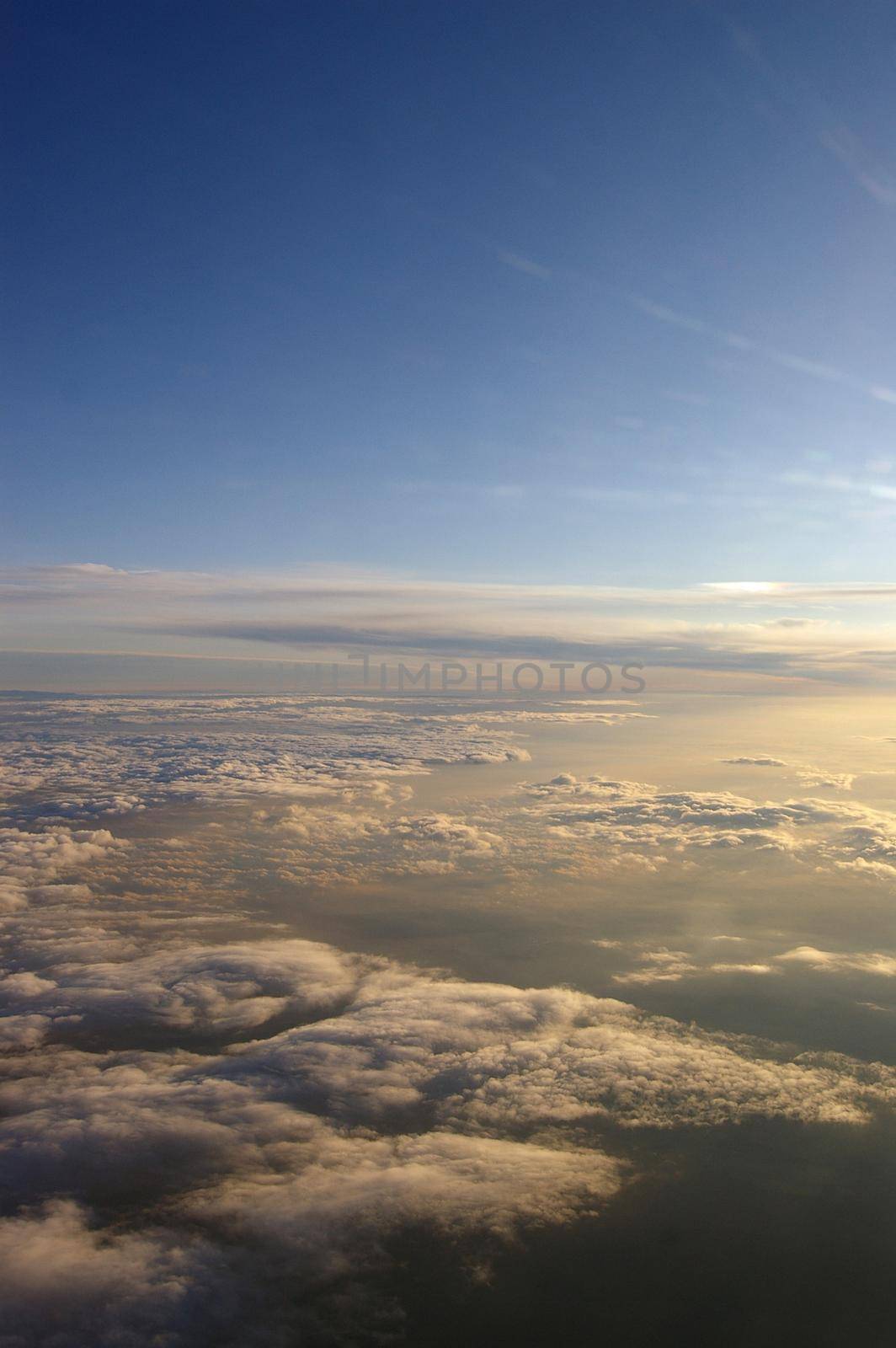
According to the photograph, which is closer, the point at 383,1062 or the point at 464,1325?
the point at 464,1325

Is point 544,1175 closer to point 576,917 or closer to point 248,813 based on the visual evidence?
point 576,917

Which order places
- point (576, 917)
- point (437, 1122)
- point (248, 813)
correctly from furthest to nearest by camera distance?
1. point (248, 813)
2. point (576, 917)
3. point (437, 1122)

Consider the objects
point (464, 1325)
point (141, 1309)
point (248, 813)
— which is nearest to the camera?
point (141, 1309)

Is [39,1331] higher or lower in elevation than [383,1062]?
higher

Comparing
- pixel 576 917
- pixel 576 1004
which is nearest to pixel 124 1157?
pixel 576 1004

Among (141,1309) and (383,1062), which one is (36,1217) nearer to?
(141,1309)

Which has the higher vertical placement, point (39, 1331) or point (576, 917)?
point (39, 1331)

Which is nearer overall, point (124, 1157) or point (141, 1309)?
point (141, 1309)

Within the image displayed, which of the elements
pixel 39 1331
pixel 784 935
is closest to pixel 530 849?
pixel 784 935

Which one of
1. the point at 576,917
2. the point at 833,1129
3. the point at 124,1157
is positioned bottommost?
the point at 576,917
